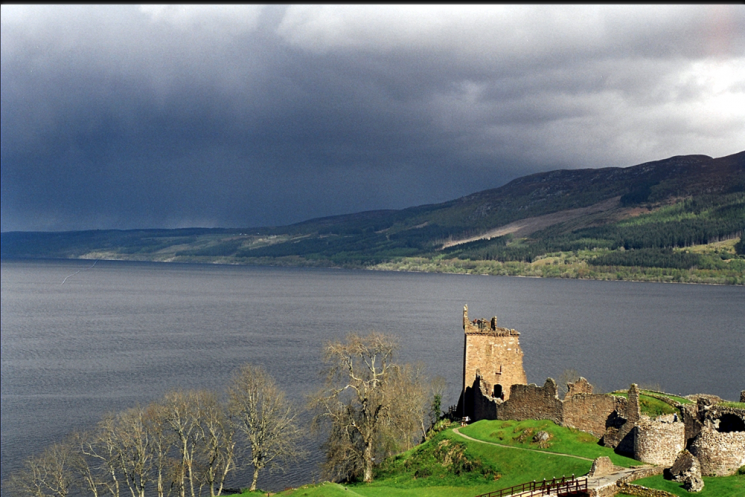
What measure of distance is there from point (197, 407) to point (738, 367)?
105 m

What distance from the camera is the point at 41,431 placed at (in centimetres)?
7562

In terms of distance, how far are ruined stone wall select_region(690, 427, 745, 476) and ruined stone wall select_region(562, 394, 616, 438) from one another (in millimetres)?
8393

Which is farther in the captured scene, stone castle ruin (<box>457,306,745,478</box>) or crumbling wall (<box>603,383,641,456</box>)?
crumbling wall (<box>603,383,641,456</box>)

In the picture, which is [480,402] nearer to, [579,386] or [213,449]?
[579,386]

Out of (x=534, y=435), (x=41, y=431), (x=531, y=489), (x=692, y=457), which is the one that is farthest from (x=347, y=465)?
(x=41, y=431)

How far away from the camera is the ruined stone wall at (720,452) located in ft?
129

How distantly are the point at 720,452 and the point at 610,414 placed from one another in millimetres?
9336

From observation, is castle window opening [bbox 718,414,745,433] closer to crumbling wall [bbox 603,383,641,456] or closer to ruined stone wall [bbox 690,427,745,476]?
ruined stone wall [bbox 690,427,745,476]

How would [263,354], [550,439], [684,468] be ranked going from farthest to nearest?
[263,354], [550,439], [684,468]

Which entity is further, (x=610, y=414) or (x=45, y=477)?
(x=45, y=477)

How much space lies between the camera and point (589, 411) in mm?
49406

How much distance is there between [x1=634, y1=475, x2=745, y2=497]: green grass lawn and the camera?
36.2m

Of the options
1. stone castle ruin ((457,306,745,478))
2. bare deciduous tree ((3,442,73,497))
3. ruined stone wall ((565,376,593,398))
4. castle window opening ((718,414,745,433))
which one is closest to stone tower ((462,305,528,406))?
stone castle ruin ((457,306,745,478))

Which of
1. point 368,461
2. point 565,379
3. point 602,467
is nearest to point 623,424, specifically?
point 602,467
